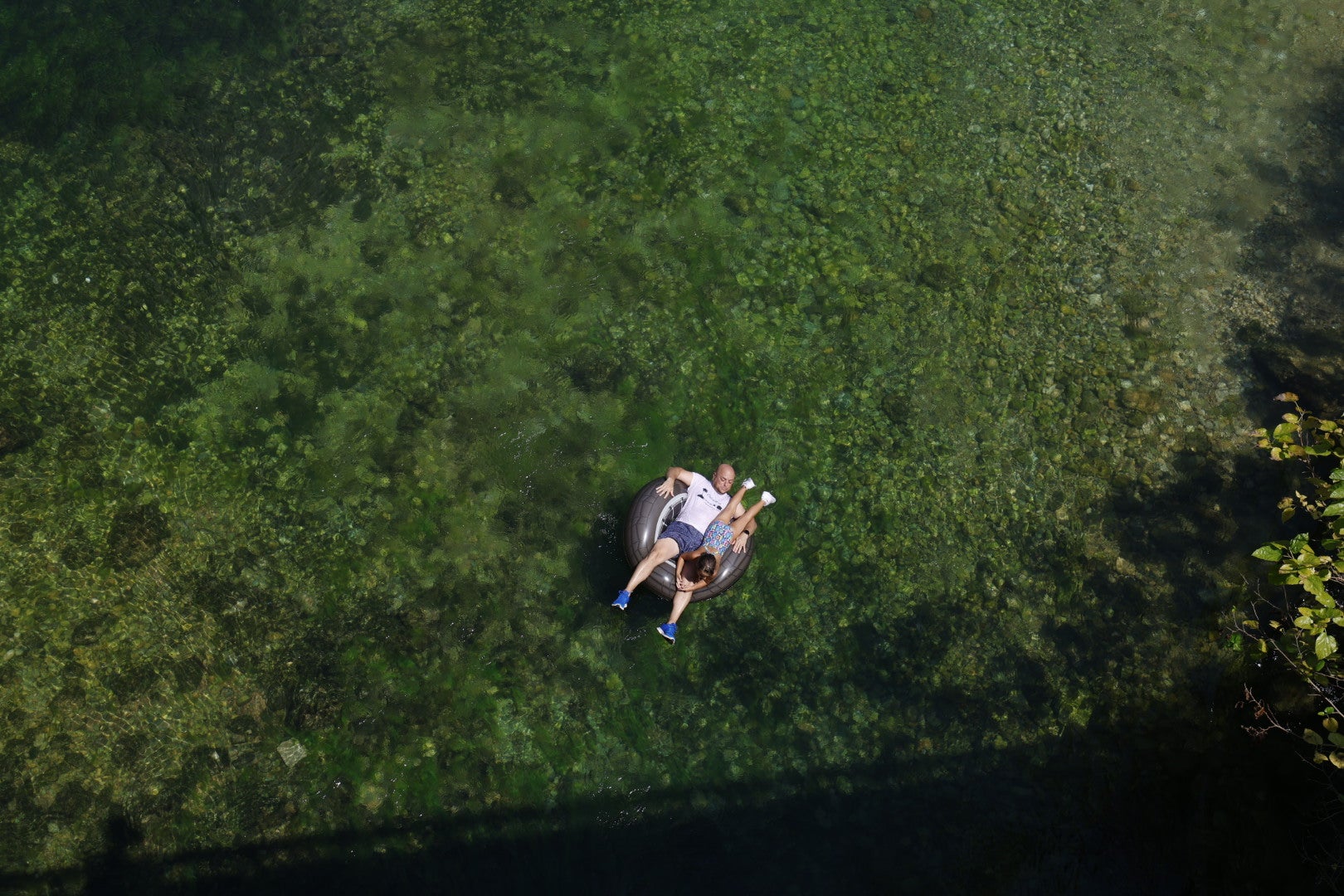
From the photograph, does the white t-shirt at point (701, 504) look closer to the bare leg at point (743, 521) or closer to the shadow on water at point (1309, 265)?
the bare leg at point (743, 521)

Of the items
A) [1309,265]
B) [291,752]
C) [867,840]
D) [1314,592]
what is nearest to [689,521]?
[867,840]

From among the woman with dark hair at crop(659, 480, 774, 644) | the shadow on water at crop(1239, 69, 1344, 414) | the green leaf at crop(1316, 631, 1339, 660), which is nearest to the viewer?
the green leaf at crop(1316, 631, 1339, 660)

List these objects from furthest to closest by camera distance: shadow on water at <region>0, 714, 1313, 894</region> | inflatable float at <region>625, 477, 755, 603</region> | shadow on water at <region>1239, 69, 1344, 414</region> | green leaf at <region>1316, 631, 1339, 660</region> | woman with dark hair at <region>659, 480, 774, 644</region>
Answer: shadow on water at <region>1239, 69, 1344, 414</region> < inflatable float at <region>625, 477, 755, 603</region> < woman with dark hair at <region>659, 480, 774, 644</region> < shadow on water at <region>0, 714, 1313, 894</region> < green leaf at <region>1316, 631, 1339, 660</region>

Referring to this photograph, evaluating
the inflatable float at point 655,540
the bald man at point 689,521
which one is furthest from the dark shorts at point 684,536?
the inflatable float at point 655,540

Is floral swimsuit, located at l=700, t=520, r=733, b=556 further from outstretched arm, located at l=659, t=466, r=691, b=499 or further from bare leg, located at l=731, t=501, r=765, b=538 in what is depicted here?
outstretched arm, located at l=659, t=466, r=691, b=499

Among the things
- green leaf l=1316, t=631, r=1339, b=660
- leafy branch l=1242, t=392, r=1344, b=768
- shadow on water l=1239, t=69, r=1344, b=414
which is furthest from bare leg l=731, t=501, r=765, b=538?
shadow on water l=1239, t=69, r=1344, b=414

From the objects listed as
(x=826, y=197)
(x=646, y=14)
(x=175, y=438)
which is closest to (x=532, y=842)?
(x=175, y=438)
